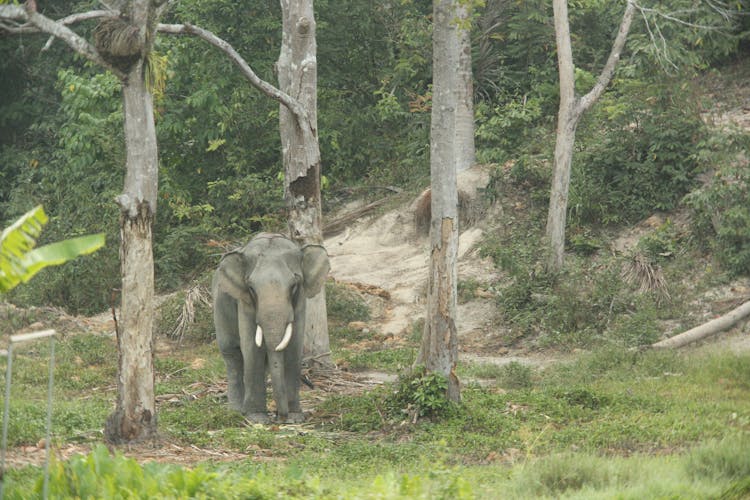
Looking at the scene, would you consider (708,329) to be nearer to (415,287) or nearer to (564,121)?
(564,121)

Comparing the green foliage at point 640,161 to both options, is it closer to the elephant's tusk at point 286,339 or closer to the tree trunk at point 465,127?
the tree trunk at point 465,127

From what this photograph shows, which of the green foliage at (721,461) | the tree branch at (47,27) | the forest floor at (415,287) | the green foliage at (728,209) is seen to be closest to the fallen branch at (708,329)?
the forest floor at (415,287)

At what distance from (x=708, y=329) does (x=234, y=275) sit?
21.7ft

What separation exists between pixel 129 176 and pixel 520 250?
9272mm

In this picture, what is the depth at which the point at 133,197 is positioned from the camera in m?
10.2

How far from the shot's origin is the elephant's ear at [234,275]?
1214cm

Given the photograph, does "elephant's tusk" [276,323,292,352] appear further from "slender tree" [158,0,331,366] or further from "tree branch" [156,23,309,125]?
"slender tree" [158,0,331,366]

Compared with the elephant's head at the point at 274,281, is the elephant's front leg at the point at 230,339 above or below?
below

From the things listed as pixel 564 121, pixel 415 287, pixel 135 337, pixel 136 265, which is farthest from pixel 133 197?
pixel 415 287

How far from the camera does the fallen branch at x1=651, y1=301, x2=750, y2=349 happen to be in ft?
49.0

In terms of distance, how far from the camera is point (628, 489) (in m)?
7.78

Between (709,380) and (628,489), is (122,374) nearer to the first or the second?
(628,489)

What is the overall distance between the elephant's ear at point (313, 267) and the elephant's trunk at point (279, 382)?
871 mm

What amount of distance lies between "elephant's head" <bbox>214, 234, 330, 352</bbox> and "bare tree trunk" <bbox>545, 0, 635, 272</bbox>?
651 centimetres
